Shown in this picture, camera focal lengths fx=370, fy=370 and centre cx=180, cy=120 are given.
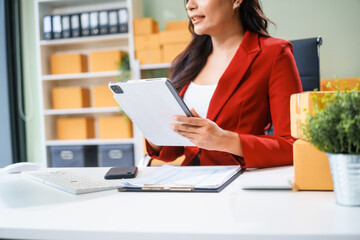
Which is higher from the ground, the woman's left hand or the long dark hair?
the long dark hair

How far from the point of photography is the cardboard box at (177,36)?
3102 millimetres

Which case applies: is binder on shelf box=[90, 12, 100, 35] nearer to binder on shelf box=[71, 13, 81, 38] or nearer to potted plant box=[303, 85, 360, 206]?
binder on shelf box=[71, 13, 81, 38]

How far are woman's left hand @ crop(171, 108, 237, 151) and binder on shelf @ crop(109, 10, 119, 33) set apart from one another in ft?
7.94

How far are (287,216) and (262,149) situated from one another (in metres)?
0.50

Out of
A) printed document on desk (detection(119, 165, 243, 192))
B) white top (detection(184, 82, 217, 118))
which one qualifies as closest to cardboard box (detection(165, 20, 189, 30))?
white top (detection(184, 82, 217, 118))

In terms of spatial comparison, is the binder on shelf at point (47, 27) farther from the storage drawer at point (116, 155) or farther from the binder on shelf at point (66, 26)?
the storage drawer at point (116, 155)

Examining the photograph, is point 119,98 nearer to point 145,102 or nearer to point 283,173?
point 145,102

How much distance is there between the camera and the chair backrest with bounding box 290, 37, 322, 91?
6.08ft

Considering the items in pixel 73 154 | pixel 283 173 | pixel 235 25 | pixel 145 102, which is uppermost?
pixel 235 25

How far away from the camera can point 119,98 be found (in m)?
1.08

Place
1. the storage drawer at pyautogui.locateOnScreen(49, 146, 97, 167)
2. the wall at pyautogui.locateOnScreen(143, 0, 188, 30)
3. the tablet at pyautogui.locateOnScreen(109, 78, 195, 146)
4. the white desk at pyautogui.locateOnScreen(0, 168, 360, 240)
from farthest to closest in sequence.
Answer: the wall at pyautogui.locateOnScreen(143, 0, 188, 30)
the storage drawer at pyautogui.locateOnScreen(49, 146, 97, 167)
the tablet at pyautogui.locateOnScreen(109, 78, 195, 146)
the white desk at pyautogui.locateOnScreen(0, 168, 360, 240)

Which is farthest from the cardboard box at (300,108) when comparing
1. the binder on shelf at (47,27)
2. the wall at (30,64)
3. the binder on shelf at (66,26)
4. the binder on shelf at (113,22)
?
the wall at (30,64)

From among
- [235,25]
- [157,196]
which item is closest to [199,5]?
[235,25]

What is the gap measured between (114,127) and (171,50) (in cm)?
85
